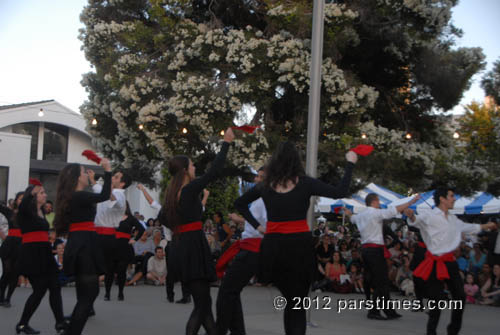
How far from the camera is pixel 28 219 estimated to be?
7.27 meters

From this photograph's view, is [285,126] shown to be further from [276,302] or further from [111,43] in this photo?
[276,302]

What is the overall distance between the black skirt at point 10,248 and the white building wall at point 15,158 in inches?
760

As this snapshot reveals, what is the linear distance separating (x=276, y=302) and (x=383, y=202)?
1037 cm

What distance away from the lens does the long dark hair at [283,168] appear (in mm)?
4746

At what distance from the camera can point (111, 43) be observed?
1630 centimetres

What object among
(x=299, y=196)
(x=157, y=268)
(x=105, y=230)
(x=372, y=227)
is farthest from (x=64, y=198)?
(x=157, y=268)

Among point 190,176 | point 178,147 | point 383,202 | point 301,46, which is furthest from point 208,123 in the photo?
point 190,176

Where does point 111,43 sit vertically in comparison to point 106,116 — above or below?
above

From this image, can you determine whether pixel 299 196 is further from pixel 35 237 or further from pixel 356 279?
pixel 356 279

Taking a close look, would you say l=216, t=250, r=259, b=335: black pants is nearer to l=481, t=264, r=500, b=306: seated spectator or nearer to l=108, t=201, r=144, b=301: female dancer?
l=108, t=201, r=144, b=301: female dancer

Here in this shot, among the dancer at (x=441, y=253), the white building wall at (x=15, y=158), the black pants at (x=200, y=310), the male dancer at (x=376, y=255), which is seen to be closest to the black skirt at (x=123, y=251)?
the male dancer at (x=376, y=255)

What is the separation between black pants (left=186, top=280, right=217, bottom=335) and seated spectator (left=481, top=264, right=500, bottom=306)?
8.22 metres

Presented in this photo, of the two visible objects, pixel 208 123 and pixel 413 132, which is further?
pixel 413 132

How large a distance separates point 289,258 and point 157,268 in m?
10.3
